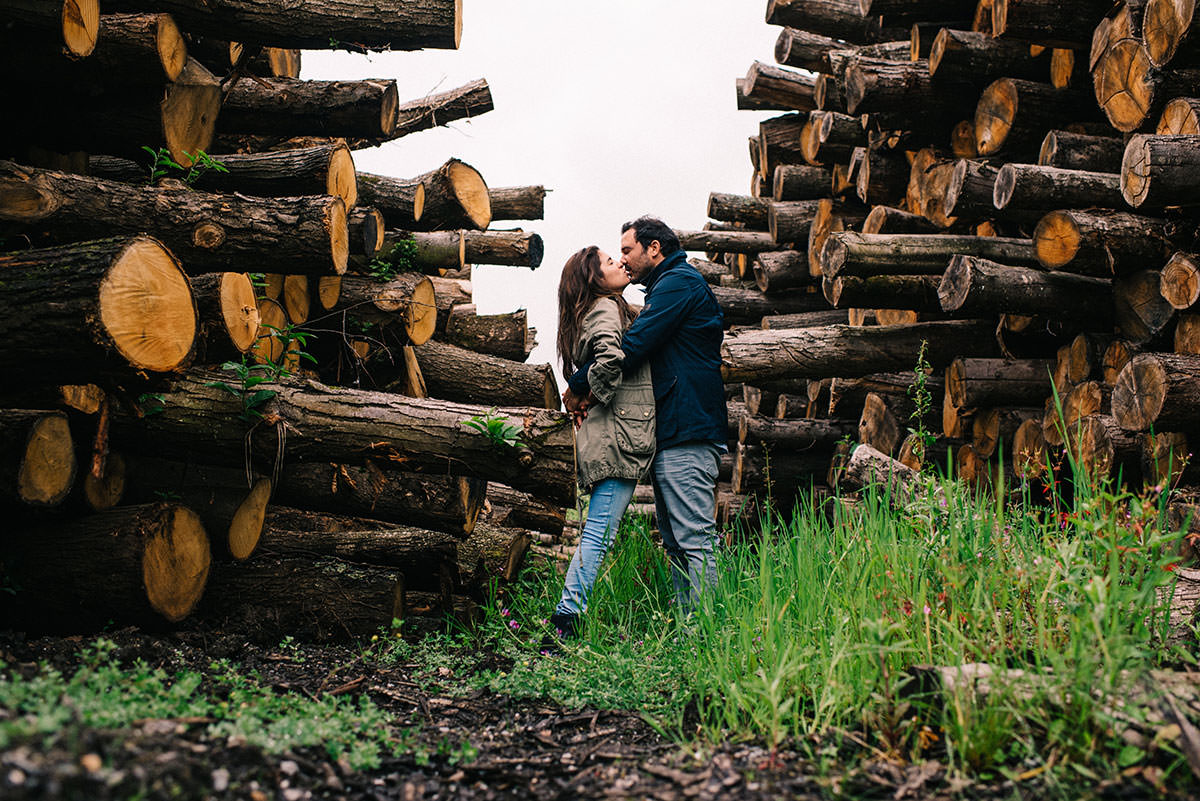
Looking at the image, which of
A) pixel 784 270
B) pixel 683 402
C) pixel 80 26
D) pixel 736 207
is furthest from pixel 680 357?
pixel 736 207

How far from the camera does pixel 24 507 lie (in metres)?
3.13

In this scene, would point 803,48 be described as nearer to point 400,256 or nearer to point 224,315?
point 400,256

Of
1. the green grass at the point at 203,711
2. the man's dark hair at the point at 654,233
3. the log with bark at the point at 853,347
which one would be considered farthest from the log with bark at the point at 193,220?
the log with bark at the point at 853,347

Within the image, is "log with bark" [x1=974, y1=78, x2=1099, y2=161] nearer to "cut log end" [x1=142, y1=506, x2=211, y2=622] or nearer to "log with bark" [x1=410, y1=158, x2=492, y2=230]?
"log with bark" [x1=410, y1=158, x2=492, y2=230]

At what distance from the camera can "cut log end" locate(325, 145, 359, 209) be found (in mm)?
4582

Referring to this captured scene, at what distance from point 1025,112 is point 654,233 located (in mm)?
2484

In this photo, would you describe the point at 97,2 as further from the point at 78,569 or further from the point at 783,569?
A: the point at 783,569

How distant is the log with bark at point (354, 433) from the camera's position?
11.3ft

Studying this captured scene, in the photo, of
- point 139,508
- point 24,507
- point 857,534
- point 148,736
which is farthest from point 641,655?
point 24,507

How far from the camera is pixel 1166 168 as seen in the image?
367 centimetres

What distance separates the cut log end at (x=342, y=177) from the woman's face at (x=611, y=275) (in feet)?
4.98

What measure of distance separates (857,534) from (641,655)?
97 centimetres

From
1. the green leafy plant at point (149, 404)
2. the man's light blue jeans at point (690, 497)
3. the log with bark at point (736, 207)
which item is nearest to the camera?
the green leafy plant at point (149, 404)

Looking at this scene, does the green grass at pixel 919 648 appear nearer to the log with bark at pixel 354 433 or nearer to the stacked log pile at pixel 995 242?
the stacked log pile at pixel 995 242
